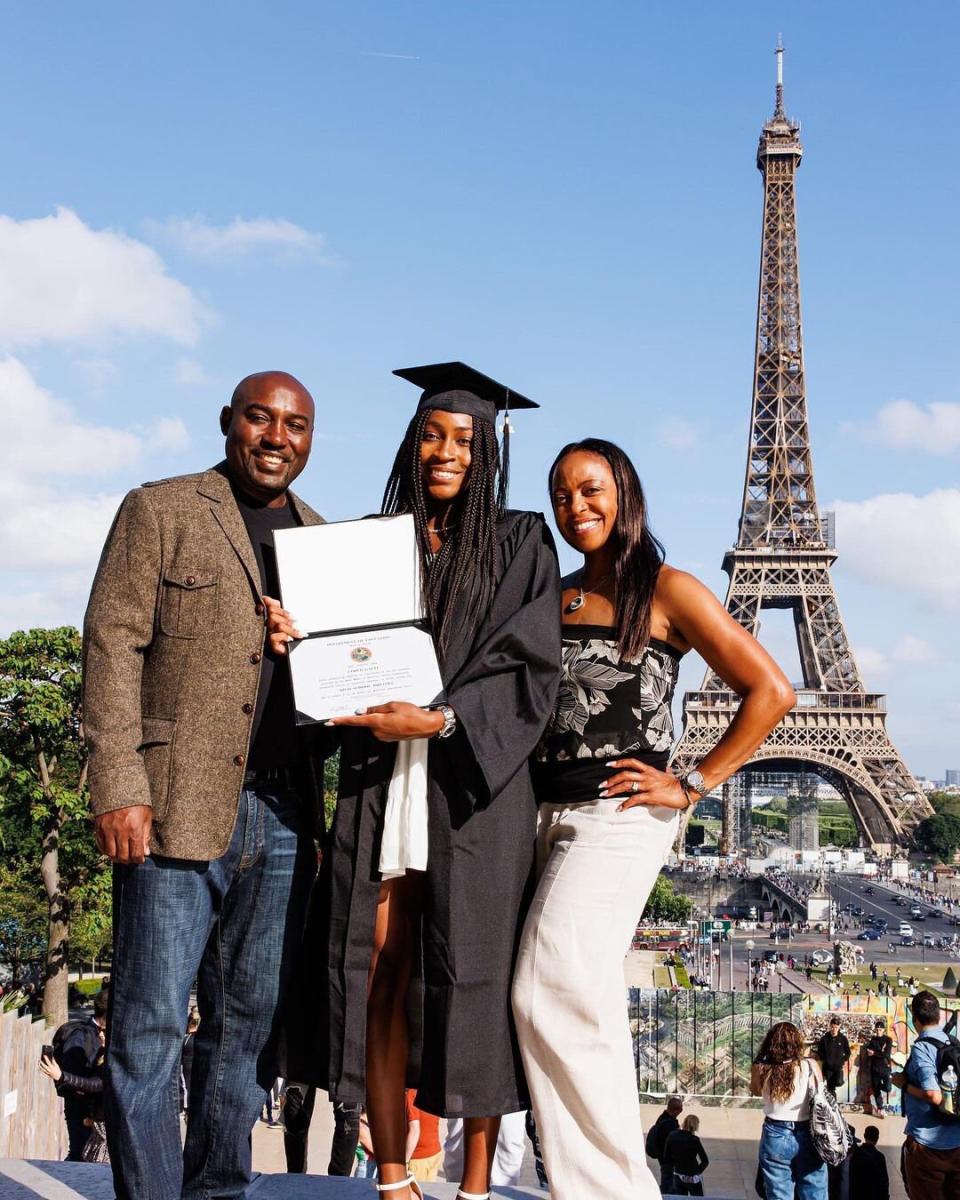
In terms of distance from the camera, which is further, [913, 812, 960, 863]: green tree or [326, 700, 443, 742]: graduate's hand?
[913, 812, 960, 863]: green tree

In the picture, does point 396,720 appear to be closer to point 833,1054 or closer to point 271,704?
point 271,704

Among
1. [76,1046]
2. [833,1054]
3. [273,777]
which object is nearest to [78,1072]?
[76,1046]

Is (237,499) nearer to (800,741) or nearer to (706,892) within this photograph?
(800,741)

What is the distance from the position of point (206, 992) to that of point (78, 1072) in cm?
396

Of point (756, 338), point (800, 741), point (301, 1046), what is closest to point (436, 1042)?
point (301, 1046)

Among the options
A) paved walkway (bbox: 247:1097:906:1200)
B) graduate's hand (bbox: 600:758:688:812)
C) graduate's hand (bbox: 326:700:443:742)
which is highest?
graduate's hand (bbox: 326:700:443:742)

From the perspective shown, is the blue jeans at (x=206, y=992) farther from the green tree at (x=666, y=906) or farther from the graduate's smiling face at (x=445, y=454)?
the green tree at (x=666, y=906)

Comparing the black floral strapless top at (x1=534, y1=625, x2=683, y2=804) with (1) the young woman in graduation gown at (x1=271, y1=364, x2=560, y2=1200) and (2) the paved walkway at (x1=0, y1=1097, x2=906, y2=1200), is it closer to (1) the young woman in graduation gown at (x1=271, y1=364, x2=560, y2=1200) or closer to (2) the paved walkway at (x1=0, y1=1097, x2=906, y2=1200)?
(1) the young woman in graduation gown at (x1=271, y1=364, x2=560, y2=1200)

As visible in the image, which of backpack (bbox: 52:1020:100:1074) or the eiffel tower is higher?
the eiffel tower

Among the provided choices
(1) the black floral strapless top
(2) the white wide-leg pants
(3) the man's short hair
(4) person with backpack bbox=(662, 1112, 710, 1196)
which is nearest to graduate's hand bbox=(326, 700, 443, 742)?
(1) the black floral strapless top

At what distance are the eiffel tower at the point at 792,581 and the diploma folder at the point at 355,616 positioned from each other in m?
47.0

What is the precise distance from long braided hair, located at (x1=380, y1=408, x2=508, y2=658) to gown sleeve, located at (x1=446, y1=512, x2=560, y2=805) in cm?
7

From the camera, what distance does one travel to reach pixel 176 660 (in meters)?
3.07

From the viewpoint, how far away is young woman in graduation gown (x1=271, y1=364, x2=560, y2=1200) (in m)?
3.01
